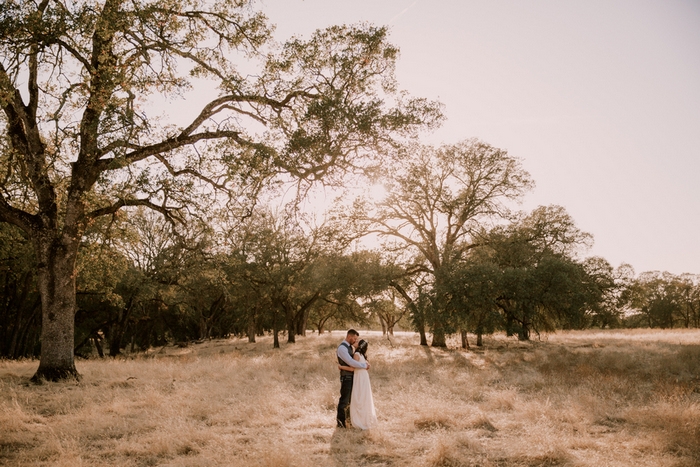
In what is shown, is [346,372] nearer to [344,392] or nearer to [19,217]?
[344,392]

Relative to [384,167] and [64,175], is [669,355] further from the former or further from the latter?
[64,175]

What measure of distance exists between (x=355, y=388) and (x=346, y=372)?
0.44 meters

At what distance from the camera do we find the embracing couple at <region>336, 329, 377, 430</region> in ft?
27.4

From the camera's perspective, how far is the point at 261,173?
37.2ft

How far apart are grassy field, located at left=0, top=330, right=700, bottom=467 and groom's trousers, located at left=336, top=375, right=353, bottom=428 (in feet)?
0.87

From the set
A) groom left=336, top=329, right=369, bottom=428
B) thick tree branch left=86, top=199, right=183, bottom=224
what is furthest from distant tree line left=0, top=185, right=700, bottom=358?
groom left=336, top=329, right=369, bottom=428

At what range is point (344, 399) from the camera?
859 cm

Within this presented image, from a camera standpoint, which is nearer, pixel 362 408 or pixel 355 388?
pixel 362 408

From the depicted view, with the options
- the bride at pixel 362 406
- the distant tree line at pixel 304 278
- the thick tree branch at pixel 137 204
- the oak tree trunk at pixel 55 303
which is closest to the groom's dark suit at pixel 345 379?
the bride at pixel 362 406

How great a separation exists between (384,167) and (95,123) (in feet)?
24.7

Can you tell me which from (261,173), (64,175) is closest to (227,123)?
(261,173)

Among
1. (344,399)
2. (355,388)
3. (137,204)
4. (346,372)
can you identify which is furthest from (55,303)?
(355,388)

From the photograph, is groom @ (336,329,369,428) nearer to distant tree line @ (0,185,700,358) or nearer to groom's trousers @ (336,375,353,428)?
groom's trousers @ (336,375,353,428)

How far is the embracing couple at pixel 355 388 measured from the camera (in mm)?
8344
